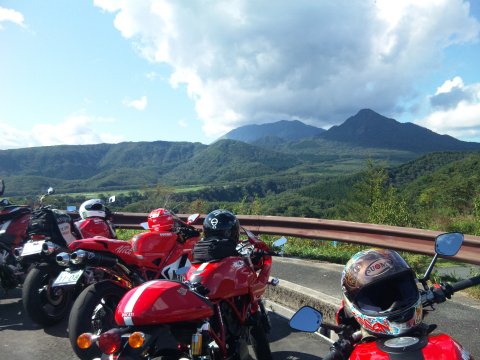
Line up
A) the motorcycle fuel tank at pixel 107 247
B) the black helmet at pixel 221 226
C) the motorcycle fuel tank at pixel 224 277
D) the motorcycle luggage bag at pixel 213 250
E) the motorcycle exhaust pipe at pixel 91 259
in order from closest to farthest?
the motorcycle fuel tank at pixel 224 277 < the motorcycle luggage bag at pixel 213 250 < the black helmet at pixel 221 226 < the motorcycle exhaust pipe at pixel 91 259 < the motorcycle fuel tank at pixel 107 247

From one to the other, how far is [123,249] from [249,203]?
38.0ft

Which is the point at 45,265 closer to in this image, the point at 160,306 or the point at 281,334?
the point at 281,334

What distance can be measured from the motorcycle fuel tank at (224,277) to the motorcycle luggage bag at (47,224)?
314 centimetres

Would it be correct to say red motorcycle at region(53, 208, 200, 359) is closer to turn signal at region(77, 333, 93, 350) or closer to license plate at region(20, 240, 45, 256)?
license plate at region(20, 240, 45, 256)

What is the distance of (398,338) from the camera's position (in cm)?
189

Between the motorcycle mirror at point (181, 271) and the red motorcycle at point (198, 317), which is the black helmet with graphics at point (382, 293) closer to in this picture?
the red motorcycle at point (198, 317)

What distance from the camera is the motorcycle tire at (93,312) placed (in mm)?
3719

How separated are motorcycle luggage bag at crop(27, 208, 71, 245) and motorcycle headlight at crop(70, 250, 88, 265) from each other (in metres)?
1.88

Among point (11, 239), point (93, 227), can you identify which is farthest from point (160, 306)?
point (11, 239)

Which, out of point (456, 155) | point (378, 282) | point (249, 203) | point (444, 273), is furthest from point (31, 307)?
point (456, 155)

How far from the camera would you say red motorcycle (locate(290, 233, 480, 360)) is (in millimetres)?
1779

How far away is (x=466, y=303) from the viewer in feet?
16.1

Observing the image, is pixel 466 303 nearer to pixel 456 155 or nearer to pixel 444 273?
pixel 444 273

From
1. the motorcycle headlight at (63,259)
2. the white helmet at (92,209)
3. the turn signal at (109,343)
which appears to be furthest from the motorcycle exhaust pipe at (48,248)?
the turn signal at (109,343)
